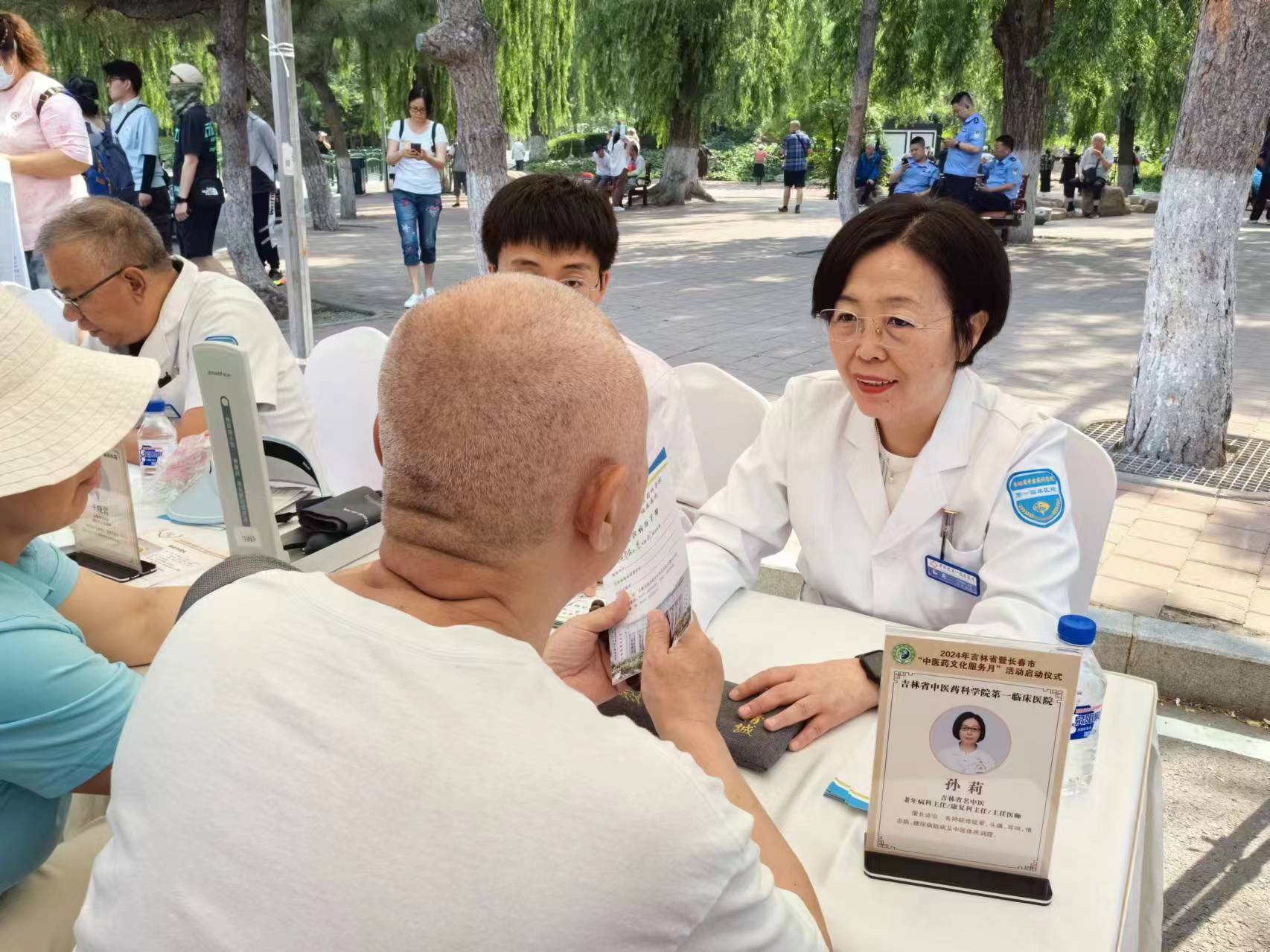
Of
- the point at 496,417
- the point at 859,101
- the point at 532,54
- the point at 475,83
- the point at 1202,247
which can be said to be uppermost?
the point at 532,54

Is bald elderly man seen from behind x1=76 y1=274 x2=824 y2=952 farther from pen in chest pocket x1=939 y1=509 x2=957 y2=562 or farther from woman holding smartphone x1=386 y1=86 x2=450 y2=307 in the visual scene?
woman holding smartphone x1=386 y1=86 x2=450 y2=307

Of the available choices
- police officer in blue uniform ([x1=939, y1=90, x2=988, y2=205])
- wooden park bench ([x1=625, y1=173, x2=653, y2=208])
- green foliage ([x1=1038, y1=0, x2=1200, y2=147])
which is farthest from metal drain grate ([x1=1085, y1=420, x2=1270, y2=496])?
wooden park bench ([x1=625, y1=173, x2=653, y2=208])

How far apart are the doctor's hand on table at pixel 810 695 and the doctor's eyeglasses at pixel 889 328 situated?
711 millimetres

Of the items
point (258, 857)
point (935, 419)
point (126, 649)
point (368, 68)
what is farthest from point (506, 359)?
point (368, 68)

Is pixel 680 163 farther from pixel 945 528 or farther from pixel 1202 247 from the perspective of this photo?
pixel 945 528

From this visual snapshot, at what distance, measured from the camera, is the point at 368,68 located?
54.5 ft

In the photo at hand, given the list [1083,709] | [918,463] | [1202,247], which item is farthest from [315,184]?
[1083,709]

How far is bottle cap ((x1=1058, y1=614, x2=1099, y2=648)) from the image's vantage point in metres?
1.32

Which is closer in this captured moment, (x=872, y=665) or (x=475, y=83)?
(x=872, y=665)

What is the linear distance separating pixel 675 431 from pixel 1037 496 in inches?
39.6

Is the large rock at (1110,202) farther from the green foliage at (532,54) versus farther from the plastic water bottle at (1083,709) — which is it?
the plastic water bottle at (1083,709)

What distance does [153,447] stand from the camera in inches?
102

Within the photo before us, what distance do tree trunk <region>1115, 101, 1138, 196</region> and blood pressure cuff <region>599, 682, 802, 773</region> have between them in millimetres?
22988

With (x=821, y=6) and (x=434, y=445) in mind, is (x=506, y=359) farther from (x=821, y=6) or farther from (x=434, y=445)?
(x=821, y=6)
